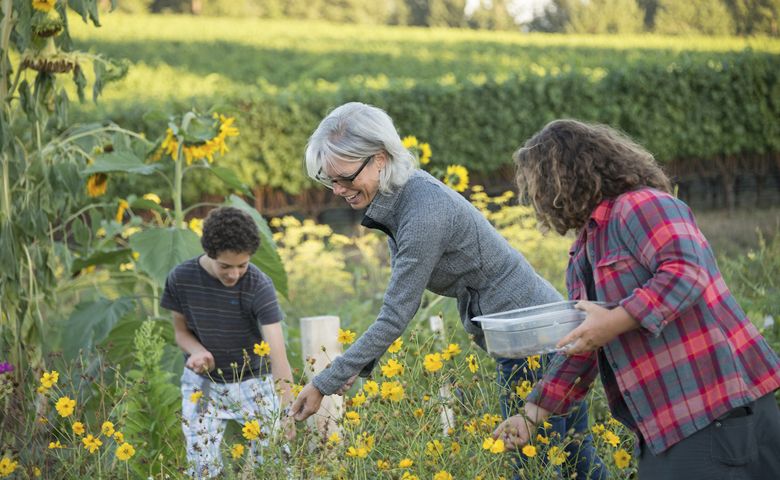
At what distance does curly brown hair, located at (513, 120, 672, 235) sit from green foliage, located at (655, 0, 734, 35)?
104 ft

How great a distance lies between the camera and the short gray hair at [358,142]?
2395 mm

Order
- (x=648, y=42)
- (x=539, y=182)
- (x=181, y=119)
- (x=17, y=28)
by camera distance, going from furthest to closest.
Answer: (x=648, y=42) → (x=181, y=119) → (x=17, y=28) → (x=539, y=182)

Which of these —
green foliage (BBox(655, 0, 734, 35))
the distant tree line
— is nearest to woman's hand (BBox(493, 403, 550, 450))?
the distant tree line

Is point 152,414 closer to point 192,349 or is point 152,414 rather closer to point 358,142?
point 192,349

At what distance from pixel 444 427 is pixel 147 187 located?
7876mm

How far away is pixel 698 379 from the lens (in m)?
1.93

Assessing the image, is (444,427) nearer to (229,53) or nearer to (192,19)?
(229,53)

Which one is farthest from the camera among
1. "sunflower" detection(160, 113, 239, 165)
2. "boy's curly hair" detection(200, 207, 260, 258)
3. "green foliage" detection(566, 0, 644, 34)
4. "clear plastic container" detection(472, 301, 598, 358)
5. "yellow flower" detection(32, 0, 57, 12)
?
"green foliage" detection(566, 0, 644, 34)

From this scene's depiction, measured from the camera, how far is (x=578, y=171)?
79.7 inches

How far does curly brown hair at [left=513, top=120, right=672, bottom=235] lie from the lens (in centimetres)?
203

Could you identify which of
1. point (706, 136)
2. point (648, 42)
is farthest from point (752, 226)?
point (648, 42)

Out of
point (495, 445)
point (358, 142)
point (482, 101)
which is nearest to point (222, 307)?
point (358, 142)

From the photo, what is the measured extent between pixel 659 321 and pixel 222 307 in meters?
1.86

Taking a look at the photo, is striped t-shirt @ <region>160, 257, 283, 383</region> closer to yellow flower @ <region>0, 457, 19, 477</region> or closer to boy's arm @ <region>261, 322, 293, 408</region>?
boy's arm @ <region>261, 322, 293, 408</region>
